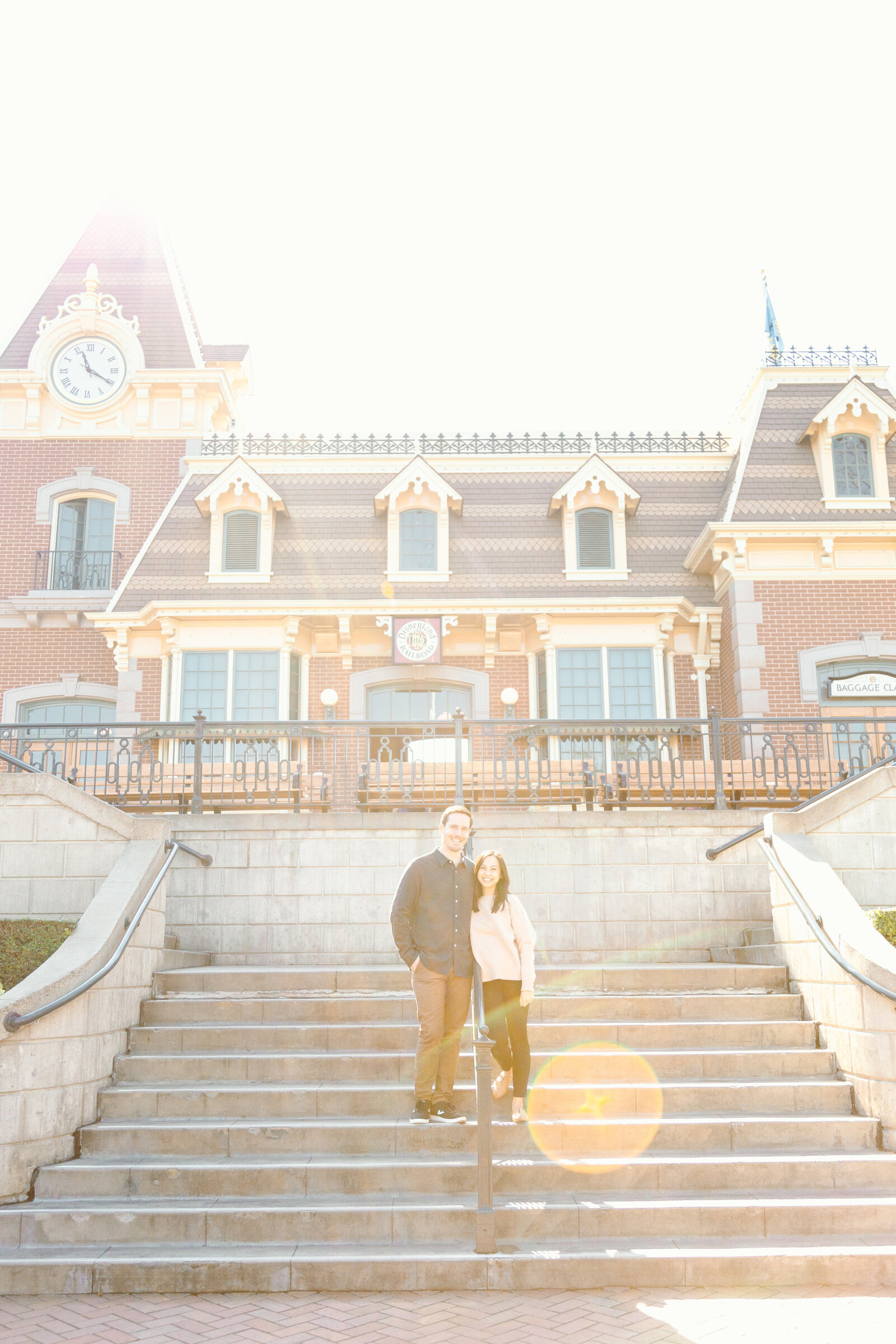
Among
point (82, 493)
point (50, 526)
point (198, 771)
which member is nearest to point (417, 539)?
point (82, 493)

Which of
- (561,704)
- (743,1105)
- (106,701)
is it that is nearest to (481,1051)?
(743,1105)

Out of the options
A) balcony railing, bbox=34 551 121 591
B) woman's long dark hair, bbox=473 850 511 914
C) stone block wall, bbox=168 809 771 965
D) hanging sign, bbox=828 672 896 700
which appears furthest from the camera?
balcony railing, bbox=34 551 121 591

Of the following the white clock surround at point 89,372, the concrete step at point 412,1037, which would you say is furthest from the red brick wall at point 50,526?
the concrete step at point 412,1037

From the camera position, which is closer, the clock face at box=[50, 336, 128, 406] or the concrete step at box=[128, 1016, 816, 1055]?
the concrete step at box=[128, 1016, 816, 1055]

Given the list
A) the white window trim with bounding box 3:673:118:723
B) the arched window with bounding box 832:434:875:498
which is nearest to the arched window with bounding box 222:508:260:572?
the white window trim with bounding box 3:673:118:723

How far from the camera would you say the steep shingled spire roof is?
2072 cm

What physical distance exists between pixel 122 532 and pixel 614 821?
1232 centimetres

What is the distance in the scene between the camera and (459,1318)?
5.02m

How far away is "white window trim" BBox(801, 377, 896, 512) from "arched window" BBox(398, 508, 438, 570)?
21.5ft

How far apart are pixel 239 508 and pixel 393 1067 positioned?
12.8 m

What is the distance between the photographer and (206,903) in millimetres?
10672

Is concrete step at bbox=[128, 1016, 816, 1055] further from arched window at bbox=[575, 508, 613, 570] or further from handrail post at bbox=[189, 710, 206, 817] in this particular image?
arched window at bbox=[575, 508, 613, 570]

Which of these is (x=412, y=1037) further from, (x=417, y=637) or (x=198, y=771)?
(x=417, y=637)

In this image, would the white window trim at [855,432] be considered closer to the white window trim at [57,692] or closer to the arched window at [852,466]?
the arched window at [852,466]
